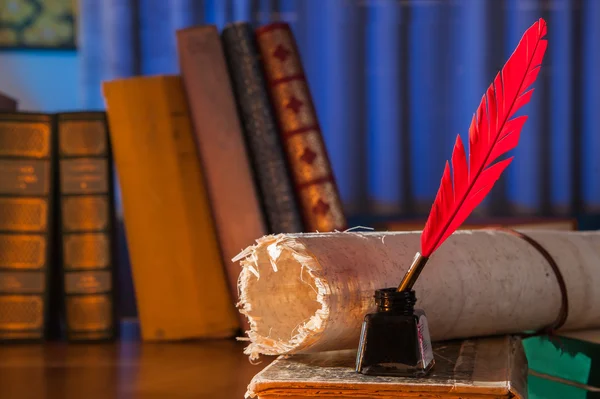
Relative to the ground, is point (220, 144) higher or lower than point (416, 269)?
higher

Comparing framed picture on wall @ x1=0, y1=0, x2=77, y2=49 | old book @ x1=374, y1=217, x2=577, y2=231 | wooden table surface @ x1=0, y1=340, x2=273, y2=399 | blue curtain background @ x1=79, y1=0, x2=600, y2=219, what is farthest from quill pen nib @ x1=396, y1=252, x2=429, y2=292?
framed picture on wall @ x1=0, y1=0, x2=77, y2=49

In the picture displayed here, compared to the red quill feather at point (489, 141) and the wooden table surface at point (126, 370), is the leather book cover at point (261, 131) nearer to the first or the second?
the wooden table surface at point (126, 370)

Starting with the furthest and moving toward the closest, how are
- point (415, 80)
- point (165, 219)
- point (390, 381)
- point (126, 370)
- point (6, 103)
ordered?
point (415, 80) < point (6, 103) < point (165, 219) < point (126, 370) < point (390, 381)

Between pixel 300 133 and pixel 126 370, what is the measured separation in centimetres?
41

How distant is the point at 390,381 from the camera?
0.48 m

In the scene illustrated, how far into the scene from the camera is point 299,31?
1893mm

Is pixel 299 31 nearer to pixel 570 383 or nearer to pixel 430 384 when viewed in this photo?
pixel 570 383

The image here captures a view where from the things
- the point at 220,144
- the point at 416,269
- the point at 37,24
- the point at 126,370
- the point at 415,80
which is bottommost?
the point at 126,370

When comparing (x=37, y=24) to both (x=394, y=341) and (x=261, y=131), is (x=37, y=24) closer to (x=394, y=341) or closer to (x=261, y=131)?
(x=261, y=131)

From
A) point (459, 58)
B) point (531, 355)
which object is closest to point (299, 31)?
point (459, 58)

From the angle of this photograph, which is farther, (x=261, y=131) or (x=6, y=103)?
(x=6, y=103)

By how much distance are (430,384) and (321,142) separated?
0.60 metres

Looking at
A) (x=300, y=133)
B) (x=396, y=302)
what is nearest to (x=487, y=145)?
(x=396, y=302)

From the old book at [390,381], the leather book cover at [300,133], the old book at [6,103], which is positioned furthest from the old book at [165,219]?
the old book at [390,381]
